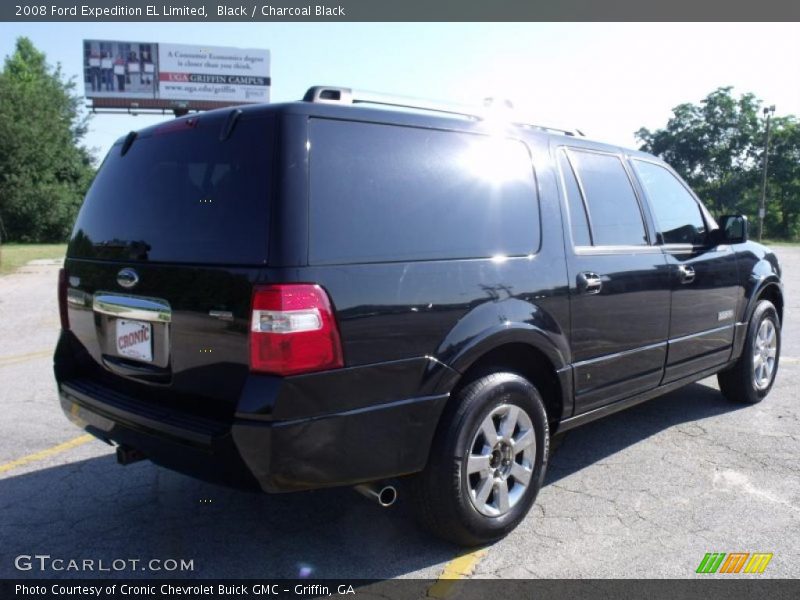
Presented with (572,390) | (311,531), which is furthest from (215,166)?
(572,390)

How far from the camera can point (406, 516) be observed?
3479 mm

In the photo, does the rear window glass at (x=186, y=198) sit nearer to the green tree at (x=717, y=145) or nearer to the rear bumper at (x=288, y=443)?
the rear bumper at (x=288, y=443)

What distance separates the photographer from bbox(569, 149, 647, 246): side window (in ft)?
12.6

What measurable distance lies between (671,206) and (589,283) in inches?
54.6

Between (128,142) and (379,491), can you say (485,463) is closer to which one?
(379,491)

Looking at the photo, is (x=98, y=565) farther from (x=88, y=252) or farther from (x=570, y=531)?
(x=570, y=531)

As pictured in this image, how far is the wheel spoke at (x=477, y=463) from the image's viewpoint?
9.88 feet

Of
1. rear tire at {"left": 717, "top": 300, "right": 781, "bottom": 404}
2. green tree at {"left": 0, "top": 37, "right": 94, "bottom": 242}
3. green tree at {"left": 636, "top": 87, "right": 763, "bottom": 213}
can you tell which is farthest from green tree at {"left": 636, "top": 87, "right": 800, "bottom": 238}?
rear tire at {"left": 717, "top": 300, "right": 781, "bottom": 404}

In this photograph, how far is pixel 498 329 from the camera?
304cm

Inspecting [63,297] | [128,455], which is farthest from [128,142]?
[128,455]

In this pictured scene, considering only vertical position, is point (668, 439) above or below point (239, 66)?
below

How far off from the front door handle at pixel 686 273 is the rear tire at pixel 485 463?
1.61 m

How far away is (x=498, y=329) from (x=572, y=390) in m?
0.79

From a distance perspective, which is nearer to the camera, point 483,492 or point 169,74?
point 483,492
